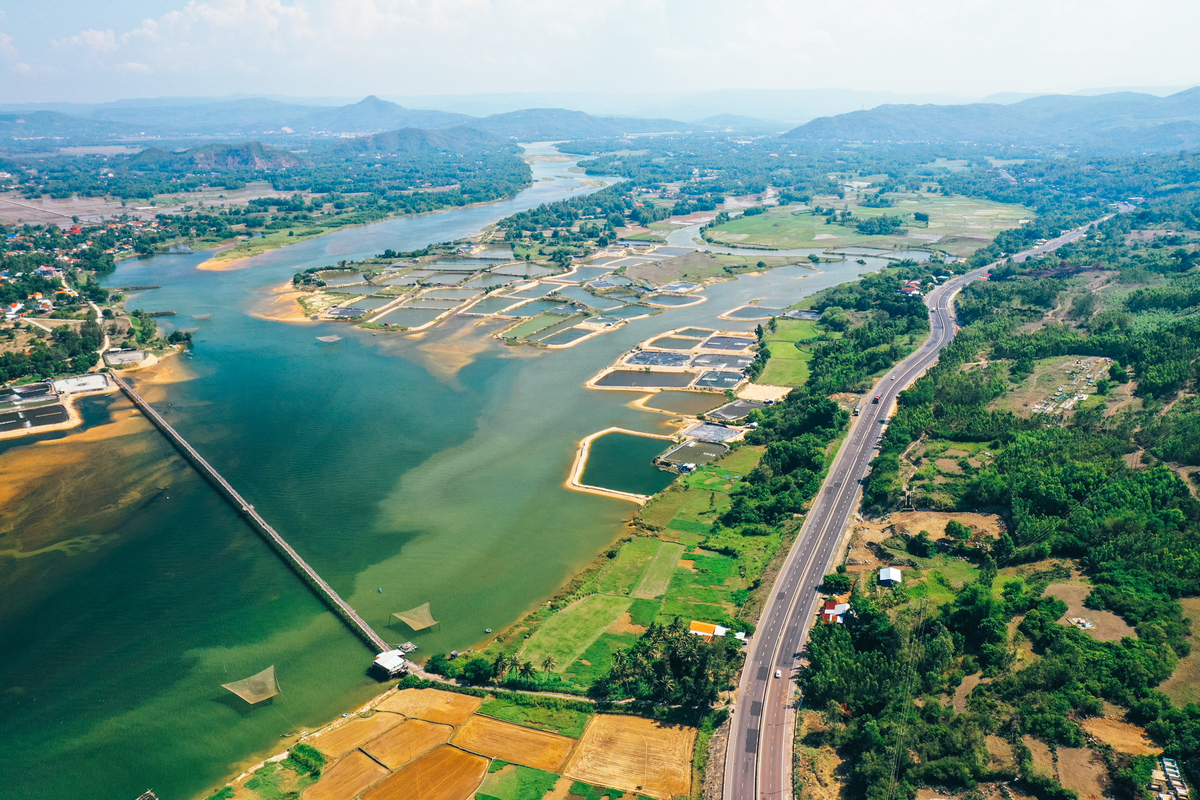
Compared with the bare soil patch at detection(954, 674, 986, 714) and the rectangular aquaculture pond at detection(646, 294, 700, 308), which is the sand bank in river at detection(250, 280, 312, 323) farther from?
the bare soil patch at detection(954, 674, 986, 714)

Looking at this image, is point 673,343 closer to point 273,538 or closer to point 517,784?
point 273,538

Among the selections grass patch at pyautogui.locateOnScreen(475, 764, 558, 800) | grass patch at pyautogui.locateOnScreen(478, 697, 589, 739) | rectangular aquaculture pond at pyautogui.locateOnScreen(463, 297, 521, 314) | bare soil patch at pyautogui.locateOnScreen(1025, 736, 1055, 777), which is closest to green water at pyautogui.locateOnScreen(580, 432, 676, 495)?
grass patch at pyautogui.locateOnScreen(478, 697, 589, 739)

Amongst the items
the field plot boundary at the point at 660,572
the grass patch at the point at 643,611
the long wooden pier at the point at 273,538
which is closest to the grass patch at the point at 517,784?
→ the long wooden pier at the point at 273,538

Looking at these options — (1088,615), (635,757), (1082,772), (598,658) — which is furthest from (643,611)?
(1088,615)

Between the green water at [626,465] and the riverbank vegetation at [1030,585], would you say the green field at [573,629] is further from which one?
the green water at [626,465]

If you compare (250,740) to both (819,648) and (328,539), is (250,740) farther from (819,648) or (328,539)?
(819,648)

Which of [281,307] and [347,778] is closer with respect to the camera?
[347,778]
